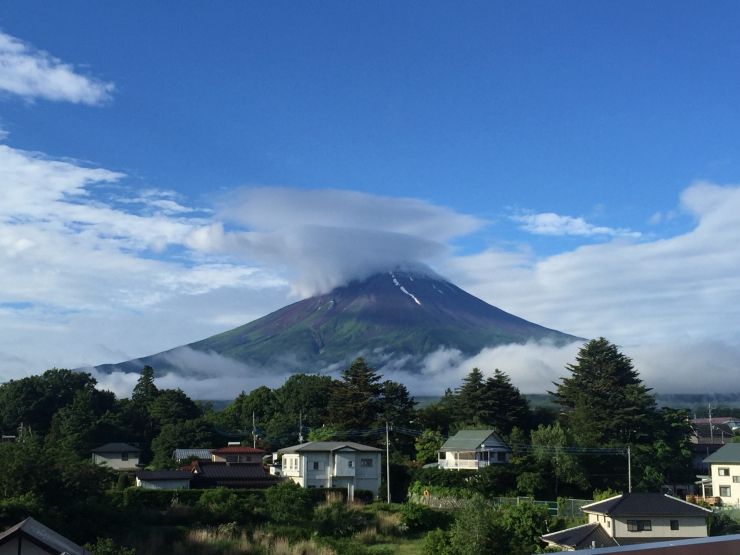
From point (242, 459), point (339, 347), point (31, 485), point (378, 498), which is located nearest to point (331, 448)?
point (378, 498)

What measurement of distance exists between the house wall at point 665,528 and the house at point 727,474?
734 inches

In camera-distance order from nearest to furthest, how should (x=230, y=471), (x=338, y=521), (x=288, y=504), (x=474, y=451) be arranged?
(x=338, y=521) < (x=288, y=504) < (x=230, y=471) < (x=474, y=451)

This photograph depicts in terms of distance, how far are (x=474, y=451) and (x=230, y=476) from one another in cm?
1547

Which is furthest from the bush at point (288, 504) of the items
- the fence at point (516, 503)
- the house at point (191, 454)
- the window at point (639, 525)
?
the house at point (191, 454)

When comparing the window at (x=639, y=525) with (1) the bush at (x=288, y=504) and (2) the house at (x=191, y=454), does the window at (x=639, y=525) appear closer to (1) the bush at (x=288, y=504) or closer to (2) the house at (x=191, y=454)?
(1) the bush at (x=288, y=504)

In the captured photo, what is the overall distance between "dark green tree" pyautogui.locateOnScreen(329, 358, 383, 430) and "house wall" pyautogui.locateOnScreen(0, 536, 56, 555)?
143 feet

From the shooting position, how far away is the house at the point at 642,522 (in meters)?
29.0

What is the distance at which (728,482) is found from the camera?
47.5 m

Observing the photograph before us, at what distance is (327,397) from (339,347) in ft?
377

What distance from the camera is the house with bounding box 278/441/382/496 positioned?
46875 millimetres

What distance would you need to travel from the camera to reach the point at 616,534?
29078 mm

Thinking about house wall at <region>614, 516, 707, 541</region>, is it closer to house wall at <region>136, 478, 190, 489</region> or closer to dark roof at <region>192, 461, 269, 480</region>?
dark roof at <region>192, 461, 269, 480</region>

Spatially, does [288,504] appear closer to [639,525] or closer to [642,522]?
[639,525]

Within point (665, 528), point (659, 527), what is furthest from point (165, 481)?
point (665, 528)
